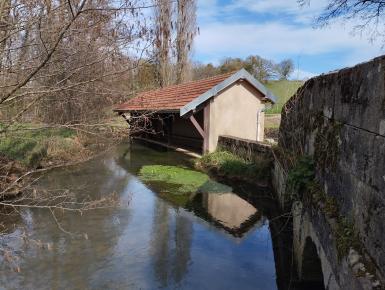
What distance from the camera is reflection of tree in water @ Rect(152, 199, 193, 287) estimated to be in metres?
6.24

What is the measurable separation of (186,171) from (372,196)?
10947 millimetres

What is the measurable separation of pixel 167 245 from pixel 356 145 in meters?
4.81

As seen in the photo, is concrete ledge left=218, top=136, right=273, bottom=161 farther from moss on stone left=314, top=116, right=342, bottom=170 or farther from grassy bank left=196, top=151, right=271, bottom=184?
moss on stone left=314, top=116, right=342, bottom=170

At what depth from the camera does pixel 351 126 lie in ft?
11.3

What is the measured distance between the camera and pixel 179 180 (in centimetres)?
1248

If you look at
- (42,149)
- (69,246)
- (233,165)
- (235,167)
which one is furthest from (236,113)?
(69,246)

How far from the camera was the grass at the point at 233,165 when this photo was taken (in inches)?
452

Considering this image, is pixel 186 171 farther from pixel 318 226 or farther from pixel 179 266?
pixel 318 226

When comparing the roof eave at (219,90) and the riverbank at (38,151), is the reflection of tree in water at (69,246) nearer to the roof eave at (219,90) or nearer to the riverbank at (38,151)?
the riverbank at (38,151)

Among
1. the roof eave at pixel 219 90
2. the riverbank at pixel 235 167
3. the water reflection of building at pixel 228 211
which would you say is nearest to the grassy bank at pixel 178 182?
the water reflection of building at pixel 228 211

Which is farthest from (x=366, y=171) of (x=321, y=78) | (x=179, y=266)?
(x=179, y=266)

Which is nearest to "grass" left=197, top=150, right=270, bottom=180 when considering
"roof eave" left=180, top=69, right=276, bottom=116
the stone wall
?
"roof eave" left=180, top=69, right=276, bottom=116

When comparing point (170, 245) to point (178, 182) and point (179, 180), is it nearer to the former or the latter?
point (178, 182)

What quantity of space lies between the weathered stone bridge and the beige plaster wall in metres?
10.3
